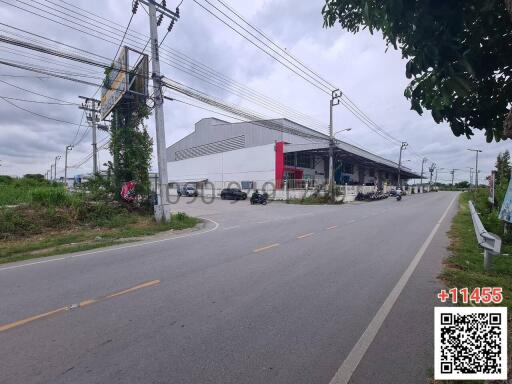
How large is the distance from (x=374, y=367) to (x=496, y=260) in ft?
19.8

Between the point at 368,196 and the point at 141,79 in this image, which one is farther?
the point at 368,196

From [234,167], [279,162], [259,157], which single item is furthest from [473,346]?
[234,167]

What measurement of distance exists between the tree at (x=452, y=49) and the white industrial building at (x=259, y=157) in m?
29.9

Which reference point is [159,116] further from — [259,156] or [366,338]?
Answer: [259,156]

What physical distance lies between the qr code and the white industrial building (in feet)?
104

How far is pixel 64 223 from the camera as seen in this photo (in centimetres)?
1327

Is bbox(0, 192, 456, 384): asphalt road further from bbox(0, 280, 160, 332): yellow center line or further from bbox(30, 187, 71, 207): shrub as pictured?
bbox(30, 187, 71, 207): shrub

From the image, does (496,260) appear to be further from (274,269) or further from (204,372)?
(204,372)

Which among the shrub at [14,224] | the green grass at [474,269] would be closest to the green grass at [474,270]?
the green grass at [474,269]

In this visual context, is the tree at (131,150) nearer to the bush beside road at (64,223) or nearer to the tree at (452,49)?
the bush beside road at (64,223)

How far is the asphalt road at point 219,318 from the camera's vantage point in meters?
3.11

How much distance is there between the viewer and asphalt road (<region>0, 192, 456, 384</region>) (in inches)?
122

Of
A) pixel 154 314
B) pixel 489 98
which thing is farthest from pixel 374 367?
pixel 489 98

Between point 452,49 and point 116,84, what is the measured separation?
60.9ft
